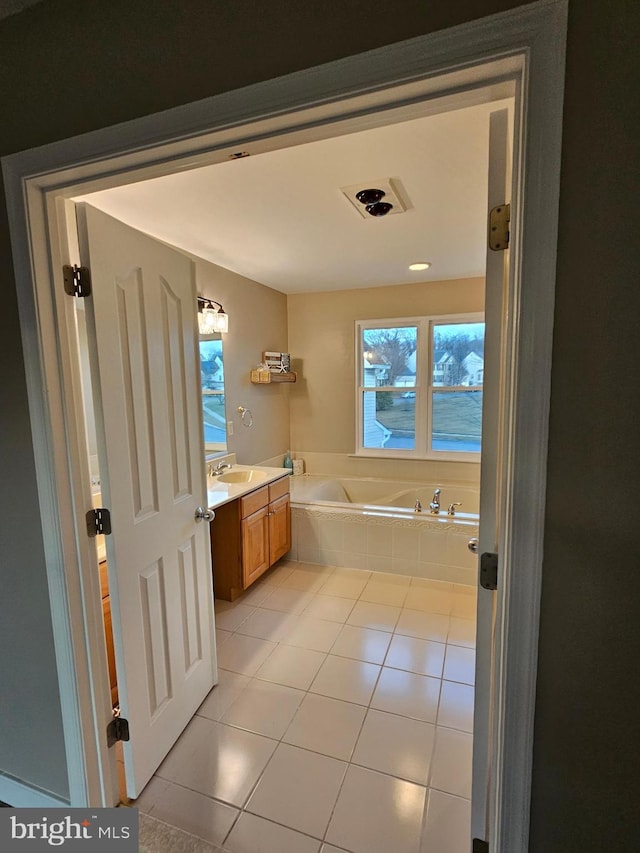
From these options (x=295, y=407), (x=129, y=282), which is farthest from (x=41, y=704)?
(x=295, y=407)

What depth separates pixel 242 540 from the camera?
8.73ft

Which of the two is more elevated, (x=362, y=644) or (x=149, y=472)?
(x=149, y=472)

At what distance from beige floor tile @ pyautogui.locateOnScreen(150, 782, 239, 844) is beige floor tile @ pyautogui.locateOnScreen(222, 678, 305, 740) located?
33 cm

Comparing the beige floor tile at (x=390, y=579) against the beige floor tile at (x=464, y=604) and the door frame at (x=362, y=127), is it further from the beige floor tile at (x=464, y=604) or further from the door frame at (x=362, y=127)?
the door frame at (x=362, y=127)

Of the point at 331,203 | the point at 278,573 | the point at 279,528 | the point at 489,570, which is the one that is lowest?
the point at 278,573

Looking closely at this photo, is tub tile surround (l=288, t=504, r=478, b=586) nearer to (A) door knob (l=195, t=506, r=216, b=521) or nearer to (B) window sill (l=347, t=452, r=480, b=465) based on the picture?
(B) window sill (l=347, t=452, r=480, b=465)

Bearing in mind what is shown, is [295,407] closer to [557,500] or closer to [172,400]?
[172,400]

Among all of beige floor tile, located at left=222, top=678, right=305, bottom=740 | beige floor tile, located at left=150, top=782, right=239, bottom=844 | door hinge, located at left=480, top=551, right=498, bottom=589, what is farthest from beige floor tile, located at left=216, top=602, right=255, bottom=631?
door hinge, located at left=480, top=551, right=498, bottom=589

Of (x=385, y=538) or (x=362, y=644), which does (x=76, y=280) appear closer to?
(x=362, y=644)

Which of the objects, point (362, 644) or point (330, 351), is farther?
point (330, 351)

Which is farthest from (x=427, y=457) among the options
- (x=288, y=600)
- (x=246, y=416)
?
(x=288, y=600)

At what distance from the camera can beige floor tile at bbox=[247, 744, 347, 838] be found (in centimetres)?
139

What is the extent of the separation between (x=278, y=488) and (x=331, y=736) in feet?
5.47

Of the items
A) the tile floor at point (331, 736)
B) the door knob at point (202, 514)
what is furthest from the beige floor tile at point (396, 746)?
the door knob at point (202, 514)
